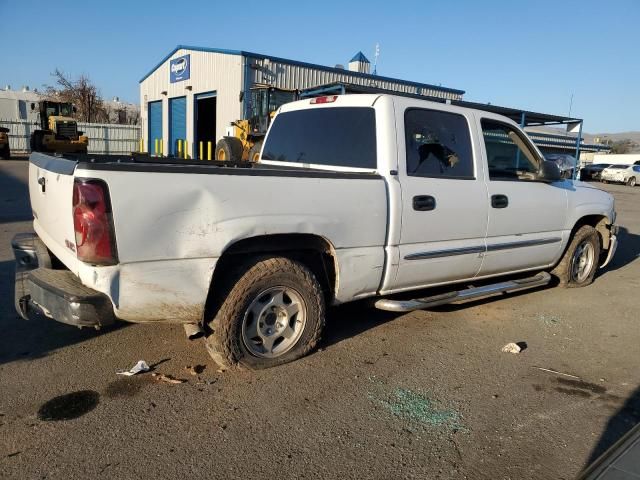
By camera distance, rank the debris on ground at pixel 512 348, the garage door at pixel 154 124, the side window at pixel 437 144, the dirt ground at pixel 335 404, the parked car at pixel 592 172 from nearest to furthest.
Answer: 1. the dirt ground at pixel 335 404
2. the side window at pixel 437 144
3. the debris on ground at pixel 512 348
4. the garage door at pixel 154 124
5. the parked car at pixel 592 172

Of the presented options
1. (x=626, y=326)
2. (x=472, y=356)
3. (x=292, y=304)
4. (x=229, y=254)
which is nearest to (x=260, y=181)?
(x=229, y=254)

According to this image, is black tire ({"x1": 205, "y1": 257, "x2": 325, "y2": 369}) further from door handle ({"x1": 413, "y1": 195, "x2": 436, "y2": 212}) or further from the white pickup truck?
door handle ({"x1": 413, "y1": 195, "x2": 436, "y2": 212})

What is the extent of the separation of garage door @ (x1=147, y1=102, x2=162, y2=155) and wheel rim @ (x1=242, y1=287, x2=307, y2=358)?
28.7 m

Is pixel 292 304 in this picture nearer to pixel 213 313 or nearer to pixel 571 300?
pixel 213 313

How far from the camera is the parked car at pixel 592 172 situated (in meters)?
35.3

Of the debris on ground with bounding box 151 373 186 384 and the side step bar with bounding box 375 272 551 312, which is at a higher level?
the side step bar with bounding box 375 272 551 312

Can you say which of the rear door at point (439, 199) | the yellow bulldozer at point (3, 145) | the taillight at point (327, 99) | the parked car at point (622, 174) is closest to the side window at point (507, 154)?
the rear door at point (439, 199)

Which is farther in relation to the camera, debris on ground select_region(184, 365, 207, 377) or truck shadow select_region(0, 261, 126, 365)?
truck shadow select_region(0, 261, 126, 365)

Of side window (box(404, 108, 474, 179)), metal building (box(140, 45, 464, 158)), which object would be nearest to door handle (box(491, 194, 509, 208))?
side window (box(404, 108, 474, 179))

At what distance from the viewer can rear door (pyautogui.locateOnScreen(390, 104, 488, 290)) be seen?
4.01 metres

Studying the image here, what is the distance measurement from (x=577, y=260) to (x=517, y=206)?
187 centimetres

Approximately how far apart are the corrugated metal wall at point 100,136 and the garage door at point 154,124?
435cm

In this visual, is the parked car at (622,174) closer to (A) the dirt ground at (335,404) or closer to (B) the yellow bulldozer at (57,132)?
(B) the yellow bulldozer at (57,132)

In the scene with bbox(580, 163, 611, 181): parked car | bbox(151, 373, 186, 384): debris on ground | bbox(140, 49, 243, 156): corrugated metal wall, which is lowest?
bbox(151, 373, 186, 384): debris on ground
